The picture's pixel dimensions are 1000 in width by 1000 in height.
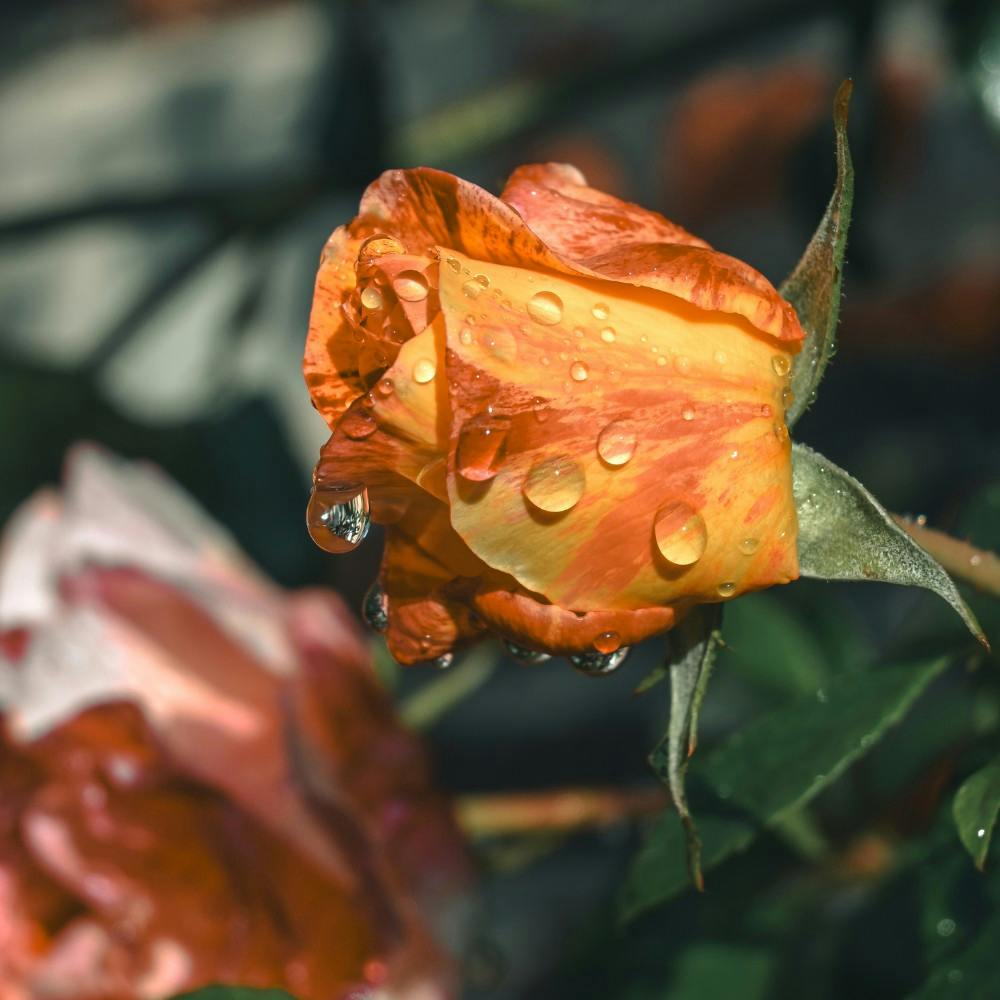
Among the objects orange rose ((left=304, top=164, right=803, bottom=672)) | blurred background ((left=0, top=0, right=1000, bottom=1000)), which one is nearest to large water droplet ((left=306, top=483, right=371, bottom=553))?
orange rose ((left=304, top=164, right=803, bottom=672))

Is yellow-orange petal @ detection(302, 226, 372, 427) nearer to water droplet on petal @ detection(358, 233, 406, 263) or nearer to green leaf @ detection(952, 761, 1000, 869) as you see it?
water droplet on petal @ detection(358, 233, 406, 263)

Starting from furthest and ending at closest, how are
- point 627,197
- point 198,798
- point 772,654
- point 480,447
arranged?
point 627,197, point 772,654, point 198,798, point 480,447

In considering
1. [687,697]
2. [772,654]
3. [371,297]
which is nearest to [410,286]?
[371,297]

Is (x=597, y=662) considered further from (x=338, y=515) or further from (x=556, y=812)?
(x=556, y=812)

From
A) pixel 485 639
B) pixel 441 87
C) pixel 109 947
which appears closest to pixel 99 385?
pixel 109 947

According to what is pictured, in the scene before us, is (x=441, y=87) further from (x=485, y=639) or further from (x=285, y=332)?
(x=485, y=639)

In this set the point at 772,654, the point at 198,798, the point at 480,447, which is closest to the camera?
the point at 480,447

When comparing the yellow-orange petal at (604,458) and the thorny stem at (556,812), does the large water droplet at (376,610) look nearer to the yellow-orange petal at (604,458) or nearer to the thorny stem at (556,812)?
the yellow-orange petal at (604,458)
